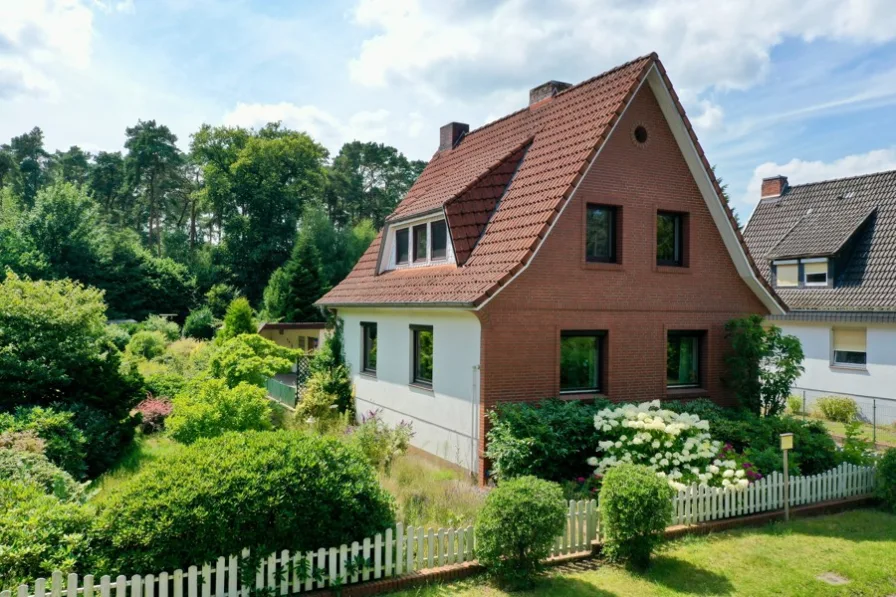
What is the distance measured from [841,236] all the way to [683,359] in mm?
13261

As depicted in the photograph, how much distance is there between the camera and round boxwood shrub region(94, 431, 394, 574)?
6441 millimetres

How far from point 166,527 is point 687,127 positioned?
43.5ft

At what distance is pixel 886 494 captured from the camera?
11086 millimetres

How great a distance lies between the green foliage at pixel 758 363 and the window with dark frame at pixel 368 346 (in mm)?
9526

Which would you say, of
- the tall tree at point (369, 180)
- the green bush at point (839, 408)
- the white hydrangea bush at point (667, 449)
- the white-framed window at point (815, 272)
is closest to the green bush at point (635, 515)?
the white hydrangea bush at point (667, 449)

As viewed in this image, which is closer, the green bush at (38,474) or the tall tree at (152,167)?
the green bush at (38,474)

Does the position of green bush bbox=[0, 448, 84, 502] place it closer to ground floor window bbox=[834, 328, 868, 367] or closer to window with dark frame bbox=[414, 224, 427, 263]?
window with dark frame bbox=[414, 224, 427, 263]

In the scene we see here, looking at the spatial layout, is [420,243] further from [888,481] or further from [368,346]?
[888,481]

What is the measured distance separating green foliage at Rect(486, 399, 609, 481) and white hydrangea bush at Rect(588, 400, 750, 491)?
14.3 inches

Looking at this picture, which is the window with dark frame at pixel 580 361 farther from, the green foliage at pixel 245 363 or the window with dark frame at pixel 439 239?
the green foliage at pixel 245 363

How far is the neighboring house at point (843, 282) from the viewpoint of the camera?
2120cm

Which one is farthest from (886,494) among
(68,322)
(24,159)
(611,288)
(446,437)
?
(24,159)

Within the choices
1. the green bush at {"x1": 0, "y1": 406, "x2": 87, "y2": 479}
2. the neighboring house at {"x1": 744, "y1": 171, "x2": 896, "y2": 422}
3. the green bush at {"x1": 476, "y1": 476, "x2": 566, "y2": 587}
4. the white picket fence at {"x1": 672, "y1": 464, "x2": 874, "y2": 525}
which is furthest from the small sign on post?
the green bush at {"x1": 0, "y1": 406, "x2": 87, "y2": 479}

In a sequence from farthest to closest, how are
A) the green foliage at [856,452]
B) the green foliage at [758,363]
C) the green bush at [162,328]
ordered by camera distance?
the green bush at [162,328] → the green foliage at [758,363] → the green foliage at [856,452]
